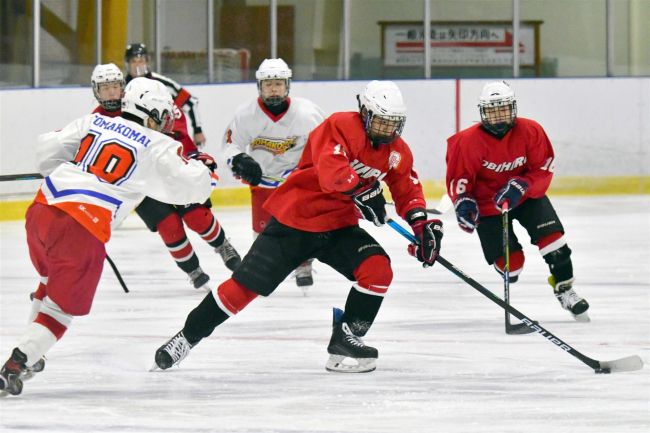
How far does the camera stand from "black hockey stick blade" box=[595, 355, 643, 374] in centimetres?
441

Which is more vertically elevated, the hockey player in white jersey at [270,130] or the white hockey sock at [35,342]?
the hockey player in white jersey at [270,130]

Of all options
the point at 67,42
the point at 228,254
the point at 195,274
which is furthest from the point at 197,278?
the point at 67,42

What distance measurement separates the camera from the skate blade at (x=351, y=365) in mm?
4457

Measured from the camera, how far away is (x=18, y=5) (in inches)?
361

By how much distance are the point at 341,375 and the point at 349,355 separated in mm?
76

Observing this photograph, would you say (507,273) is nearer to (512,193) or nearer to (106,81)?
(512,193)

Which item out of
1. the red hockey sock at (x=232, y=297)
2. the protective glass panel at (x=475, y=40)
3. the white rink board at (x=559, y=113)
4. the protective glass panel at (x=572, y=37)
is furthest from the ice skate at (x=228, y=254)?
the protective glass panel at (x=572, y=37)

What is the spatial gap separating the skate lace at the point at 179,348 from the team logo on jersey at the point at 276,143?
210 cm

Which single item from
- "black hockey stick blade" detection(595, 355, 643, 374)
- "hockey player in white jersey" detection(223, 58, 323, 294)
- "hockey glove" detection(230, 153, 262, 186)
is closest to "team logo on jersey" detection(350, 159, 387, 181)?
"black hockey stick blade" detection(595, 355, 643, 374)

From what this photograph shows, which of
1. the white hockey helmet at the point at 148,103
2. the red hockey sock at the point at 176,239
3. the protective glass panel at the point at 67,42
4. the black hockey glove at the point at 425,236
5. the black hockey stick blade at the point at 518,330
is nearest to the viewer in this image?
the white hockey helmet at the point at 148,103

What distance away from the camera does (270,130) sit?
6391mm

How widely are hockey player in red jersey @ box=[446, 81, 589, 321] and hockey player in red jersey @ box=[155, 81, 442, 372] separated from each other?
84cm

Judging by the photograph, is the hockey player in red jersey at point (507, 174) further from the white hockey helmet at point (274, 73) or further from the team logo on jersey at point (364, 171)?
the white hockey helmet at point (274, 73)

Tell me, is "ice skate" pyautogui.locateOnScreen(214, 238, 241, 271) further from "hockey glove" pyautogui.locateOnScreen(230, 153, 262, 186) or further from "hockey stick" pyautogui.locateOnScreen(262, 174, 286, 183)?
"hockey glove" pyautogui.locateOnScreen(230, 153, 262, 186)
